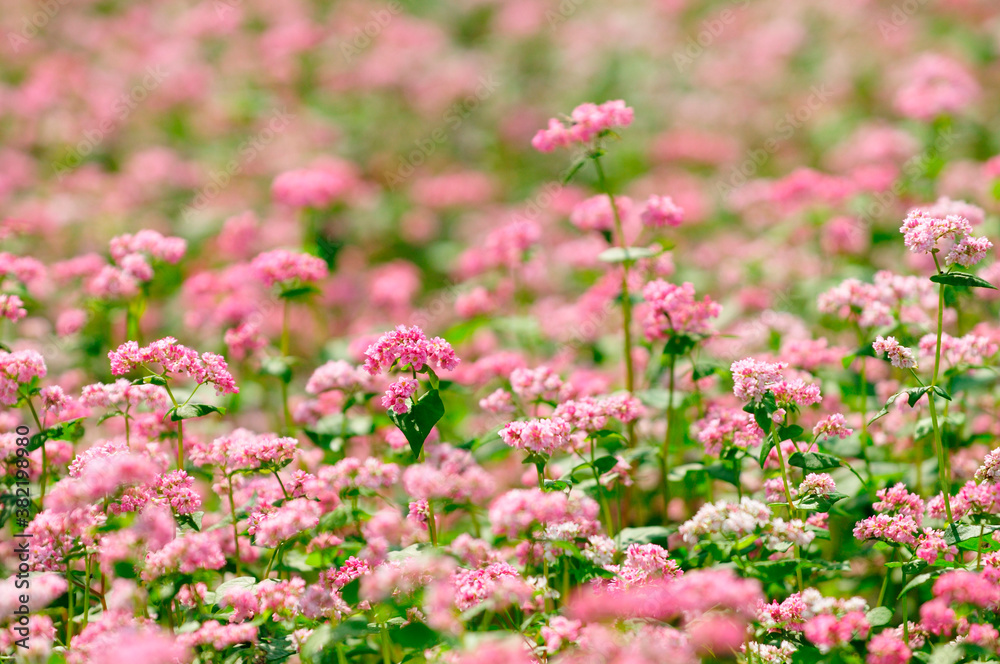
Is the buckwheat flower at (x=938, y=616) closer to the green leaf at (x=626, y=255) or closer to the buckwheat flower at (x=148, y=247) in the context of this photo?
the green leaf at (x=626, y=255)

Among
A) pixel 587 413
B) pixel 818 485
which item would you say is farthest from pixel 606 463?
pixel 818 485

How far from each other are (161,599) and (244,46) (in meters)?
9.67

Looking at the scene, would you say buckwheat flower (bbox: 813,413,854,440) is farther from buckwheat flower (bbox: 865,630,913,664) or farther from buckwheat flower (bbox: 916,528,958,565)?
buckwheat flower (bbox: 865,630,913,664)

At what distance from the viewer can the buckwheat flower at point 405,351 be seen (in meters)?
3.59

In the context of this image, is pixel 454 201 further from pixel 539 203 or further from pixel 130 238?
pixel 130 238

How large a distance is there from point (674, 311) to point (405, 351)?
154 cm

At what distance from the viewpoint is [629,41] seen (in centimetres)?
1253

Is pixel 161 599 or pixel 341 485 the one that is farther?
pixel 341 485

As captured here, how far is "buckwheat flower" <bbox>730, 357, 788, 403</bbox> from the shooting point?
3.52m

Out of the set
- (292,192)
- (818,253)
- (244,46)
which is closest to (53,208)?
(292,192)
